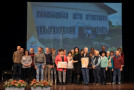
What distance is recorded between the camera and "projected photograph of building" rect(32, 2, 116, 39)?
13258mm

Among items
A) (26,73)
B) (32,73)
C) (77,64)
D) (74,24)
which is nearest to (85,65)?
(77,64)

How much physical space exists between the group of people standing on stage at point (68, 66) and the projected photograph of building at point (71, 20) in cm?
203

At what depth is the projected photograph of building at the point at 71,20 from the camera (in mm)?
13258

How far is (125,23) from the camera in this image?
14062 millimetres

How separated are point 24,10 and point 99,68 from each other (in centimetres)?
482

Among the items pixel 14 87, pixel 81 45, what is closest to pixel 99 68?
pixel 81 45

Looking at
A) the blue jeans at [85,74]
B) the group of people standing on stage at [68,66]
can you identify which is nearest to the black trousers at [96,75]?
the group of people standing on stage at [68,66]

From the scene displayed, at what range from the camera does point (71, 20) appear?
1334 centimetres

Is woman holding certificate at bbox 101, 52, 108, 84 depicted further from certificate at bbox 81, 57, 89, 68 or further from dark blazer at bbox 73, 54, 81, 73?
dark blazer at bbox 73, 54, 81, 73

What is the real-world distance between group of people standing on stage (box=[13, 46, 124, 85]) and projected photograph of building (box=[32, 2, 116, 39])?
2031 mm

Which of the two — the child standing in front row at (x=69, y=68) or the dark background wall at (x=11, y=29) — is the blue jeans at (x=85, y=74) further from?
the dark background wall at (x=11, y=29)

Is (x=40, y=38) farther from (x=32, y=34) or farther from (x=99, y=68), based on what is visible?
(x=99, y=68)

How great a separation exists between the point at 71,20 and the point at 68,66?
2987 mm

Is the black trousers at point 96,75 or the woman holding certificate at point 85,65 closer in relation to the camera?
the woman holding certificate at point 85,65
